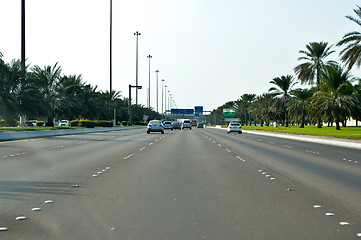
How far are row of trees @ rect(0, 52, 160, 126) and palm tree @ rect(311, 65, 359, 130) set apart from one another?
31.2m

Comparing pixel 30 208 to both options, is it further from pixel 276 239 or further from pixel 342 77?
pixel 342 77

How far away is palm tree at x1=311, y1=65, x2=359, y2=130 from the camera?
2000 inches

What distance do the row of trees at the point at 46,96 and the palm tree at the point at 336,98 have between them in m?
31.2

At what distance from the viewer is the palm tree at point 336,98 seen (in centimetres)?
5081

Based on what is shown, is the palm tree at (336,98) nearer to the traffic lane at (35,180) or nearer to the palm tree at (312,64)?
the palm tree at (312,64)

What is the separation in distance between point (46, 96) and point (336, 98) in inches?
1430

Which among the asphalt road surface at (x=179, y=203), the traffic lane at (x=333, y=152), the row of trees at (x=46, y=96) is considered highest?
the row of trees at (x=46, y=96)

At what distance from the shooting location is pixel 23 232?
5309 millimetres

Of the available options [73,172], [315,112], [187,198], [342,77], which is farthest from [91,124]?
[187,198]

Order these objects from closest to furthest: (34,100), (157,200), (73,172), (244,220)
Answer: (244,220) → (157,200) → (73,172) → (34,100)

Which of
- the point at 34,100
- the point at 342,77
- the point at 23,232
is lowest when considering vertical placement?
the point at 23,232

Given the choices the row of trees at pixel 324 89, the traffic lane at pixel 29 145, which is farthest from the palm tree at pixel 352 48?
the traffic lane at pixel 29 145

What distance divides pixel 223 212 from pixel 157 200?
4.84 ft

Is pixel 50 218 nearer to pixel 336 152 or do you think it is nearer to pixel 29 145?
pixel 336 152
